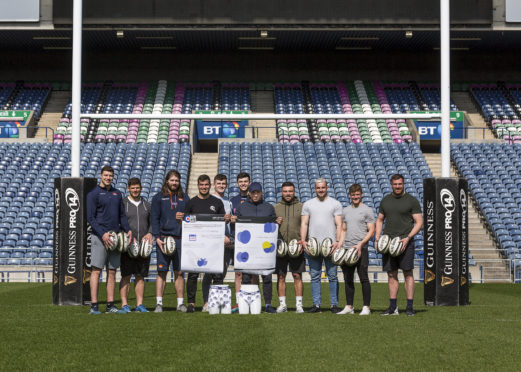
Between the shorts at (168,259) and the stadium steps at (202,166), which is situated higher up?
the stadium steps at (202,166)

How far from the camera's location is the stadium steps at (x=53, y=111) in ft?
97.5

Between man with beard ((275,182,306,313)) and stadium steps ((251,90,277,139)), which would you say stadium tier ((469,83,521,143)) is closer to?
stadium steps ((251,90,277,139))

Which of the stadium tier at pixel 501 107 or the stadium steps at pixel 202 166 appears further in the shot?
the stadium tier at pixel 501 107

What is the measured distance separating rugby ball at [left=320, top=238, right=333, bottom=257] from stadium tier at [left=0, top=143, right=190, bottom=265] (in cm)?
1159

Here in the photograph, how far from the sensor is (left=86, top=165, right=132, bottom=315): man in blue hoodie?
8.83 meters

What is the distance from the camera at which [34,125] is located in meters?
30.2

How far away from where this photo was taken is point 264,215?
29.9 feet

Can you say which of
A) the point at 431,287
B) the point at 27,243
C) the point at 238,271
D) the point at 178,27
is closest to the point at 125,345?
the point at 238,271

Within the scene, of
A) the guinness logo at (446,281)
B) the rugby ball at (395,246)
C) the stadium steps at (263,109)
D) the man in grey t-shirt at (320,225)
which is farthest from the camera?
the stadium steps at (263,109)

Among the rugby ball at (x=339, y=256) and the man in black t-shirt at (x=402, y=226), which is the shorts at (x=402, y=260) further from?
the rugby ball at (x=339, y=256)

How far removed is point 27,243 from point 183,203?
40.5 ft

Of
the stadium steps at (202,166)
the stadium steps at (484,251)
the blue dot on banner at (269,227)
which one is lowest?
the stadium steps at (484,251)

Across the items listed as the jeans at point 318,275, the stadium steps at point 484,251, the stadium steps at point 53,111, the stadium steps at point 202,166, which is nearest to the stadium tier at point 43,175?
the stadium steps at point 202,166

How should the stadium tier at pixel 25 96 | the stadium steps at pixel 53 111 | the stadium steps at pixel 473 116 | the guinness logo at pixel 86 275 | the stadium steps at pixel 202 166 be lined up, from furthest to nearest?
the stadium tier at pixel 25 96, the stadium steps at pixel 53 111, the stadium steps at pixel 473 116, the stadium steps at pixel 202 166, the guinness logo at pixel 86 275
